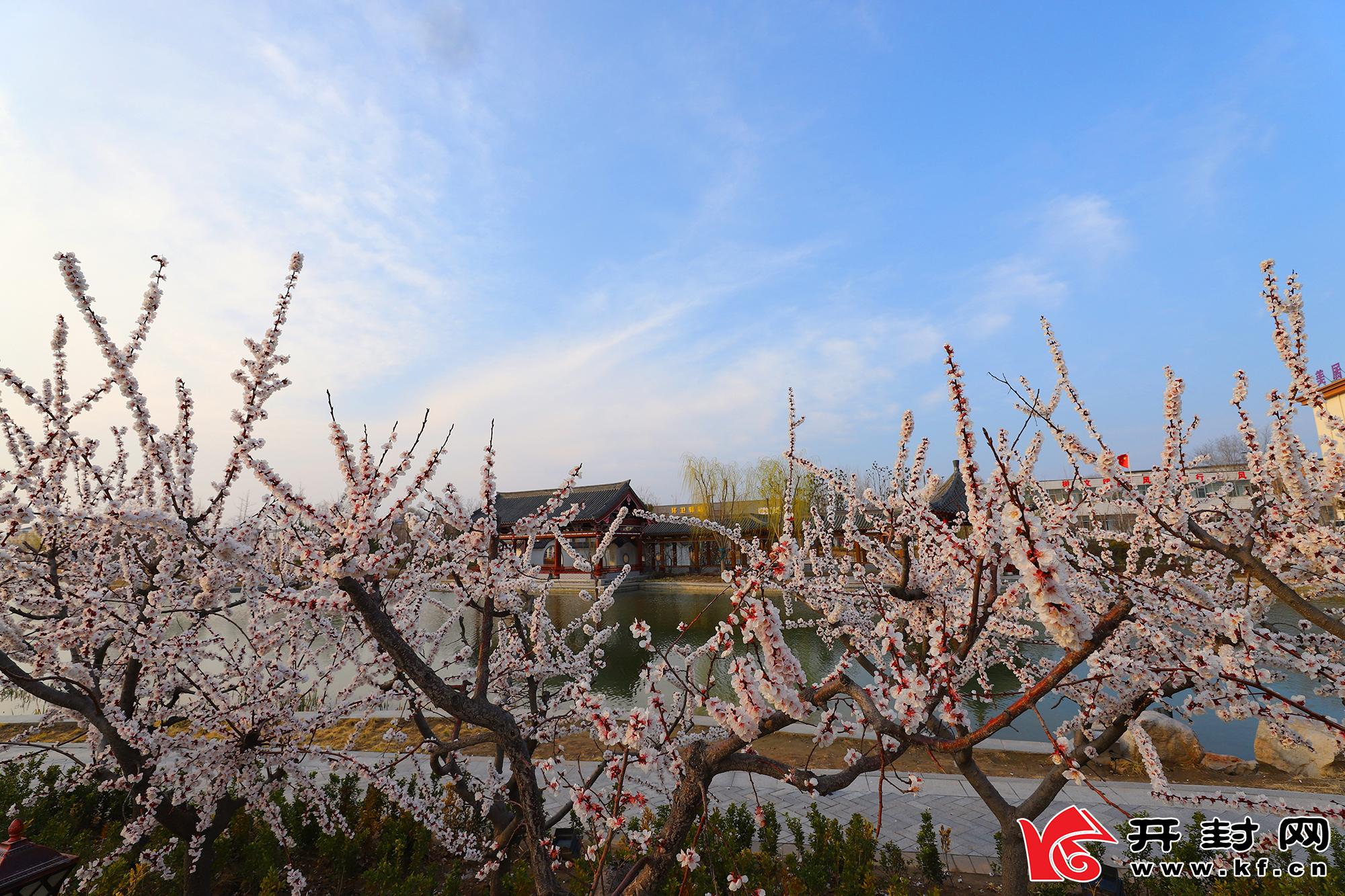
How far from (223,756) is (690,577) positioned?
2804 centimetres

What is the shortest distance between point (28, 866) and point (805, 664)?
1141cm

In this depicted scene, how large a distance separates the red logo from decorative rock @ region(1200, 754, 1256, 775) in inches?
218

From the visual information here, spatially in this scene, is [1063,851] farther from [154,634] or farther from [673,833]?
[154,634]

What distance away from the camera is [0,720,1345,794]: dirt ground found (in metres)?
6.51

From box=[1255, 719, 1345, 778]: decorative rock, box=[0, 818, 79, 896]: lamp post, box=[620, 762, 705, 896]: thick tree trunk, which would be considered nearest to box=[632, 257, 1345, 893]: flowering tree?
box=[620, 762, 705, 896]: thick tree trunk

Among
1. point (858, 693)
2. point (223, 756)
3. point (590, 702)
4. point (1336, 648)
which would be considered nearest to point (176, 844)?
point (223, 756)

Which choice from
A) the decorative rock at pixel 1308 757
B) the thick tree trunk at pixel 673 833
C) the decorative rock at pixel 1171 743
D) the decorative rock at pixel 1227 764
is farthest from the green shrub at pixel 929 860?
the decorative rock at pixel 1308 757

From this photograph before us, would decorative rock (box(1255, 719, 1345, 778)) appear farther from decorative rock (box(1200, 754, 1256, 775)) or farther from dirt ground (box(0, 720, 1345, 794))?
decorative rock (box(1200, 754, 1256, 775))

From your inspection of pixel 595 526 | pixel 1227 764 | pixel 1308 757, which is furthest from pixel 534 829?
pixel 595 526

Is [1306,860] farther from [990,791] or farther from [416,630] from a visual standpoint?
[416,630]

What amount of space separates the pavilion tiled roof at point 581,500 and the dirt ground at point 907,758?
19421mm

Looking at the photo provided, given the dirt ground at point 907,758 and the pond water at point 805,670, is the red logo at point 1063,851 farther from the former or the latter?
the dirt ground at point 907,758

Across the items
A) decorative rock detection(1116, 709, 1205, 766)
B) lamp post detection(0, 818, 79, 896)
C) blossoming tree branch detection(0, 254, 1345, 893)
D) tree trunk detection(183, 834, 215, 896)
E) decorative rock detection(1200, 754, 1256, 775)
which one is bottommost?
decorative rock detection(1200, 754, 1256, 775)

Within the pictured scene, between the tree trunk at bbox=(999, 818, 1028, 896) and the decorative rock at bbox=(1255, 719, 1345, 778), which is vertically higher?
the tree trunk at bbox=(999, 818, 1028, 896)
